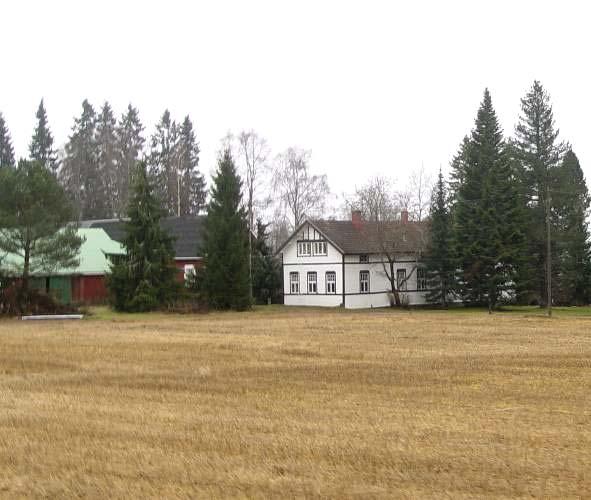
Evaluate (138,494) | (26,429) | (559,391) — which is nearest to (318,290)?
(559,391)

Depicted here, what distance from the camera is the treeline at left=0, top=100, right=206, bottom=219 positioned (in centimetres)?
8700

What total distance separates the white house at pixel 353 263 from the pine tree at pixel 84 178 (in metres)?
32.2

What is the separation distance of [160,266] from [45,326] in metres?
11.5

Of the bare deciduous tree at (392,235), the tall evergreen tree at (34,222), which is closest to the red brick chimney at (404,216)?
the bare deciduous tree at (392,235)

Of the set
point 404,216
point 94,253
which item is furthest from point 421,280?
point 94,253

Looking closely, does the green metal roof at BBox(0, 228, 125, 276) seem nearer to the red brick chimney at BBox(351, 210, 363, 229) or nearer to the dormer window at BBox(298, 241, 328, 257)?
the dormer window at BBox(298, 241, 328, 257)

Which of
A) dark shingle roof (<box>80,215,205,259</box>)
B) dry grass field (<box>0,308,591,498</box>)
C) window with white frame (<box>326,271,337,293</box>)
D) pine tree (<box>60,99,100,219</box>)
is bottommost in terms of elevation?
dry grass field (<box>0,308,591,498</box>)

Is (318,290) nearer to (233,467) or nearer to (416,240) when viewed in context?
(416,240)

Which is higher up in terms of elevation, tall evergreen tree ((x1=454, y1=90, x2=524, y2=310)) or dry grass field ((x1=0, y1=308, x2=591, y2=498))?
tall evergreen tree ((x1=454, y1=90, x2=524, y2=310))

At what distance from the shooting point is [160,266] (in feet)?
164

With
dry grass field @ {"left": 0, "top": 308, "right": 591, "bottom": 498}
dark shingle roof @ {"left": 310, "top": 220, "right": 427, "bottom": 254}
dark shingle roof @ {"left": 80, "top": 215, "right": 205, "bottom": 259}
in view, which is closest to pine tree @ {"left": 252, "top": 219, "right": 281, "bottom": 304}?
dark shingle roof @ {"left": 80, "top": 215, "right": 205, "bottom": 259}

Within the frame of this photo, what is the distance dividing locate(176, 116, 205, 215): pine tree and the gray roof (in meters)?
29.3

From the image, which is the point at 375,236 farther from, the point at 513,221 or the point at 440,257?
the point at 513,221

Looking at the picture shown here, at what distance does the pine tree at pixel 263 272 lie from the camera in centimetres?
6188
